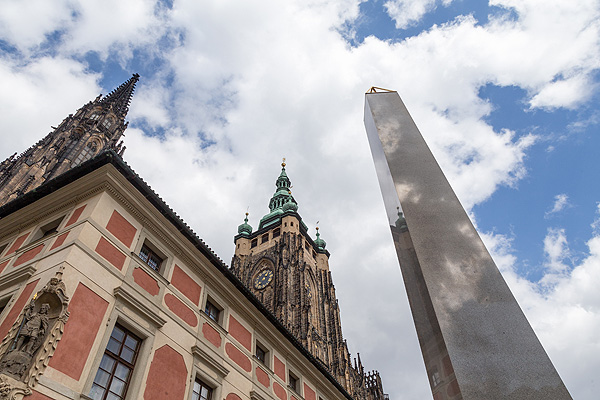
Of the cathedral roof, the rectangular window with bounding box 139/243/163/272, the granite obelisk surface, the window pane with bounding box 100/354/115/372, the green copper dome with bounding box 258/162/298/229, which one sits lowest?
the granite obelisk surface

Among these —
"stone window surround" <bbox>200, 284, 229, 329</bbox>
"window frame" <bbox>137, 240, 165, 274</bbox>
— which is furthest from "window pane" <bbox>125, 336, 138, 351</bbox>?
"stone window surround" <bbox>200, 284, 229, 329</bbox>

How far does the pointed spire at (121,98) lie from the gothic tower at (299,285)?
27150 millimetres

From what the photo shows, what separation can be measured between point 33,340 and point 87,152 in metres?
47.1

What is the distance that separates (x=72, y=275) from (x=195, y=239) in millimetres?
4990

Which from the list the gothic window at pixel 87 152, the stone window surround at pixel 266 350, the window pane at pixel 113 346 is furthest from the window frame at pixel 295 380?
the gothic window at pixel 87 152

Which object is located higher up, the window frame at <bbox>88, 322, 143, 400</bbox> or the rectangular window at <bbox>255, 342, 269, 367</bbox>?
the rectangular window at <bbox>255, 342, 269, 367</bbox>

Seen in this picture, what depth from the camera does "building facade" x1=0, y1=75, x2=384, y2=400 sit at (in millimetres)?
8844

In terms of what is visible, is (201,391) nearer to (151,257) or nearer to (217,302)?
(217,302)

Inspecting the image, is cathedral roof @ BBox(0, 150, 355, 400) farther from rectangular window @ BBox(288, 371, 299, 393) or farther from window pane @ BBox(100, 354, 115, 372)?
window pane @ BBox(100, 354, 115, 372)

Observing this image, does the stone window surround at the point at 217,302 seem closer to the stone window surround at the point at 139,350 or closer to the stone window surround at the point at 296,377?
the stone window surround at the point at 139,350

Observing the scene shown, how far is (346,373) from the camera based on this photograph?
177ft

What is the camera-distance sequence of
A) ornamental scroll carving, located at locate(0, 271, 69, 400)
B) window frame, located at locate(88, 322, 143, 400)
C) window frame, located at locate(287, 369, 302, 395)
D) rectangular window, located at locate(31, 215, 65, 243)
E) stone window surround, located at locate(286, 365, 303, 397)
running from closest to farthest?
1. ornamental scroll carving, located at locate(0, 271, 69, 400)
2. window frame, located at locate(88, 322, 143, 400)
3. rectangular window, located at locate(31, 215, 65, 243)
4. stone window surround, located at locate(286, 365, 303, 397)
5. window frame, located at locate(287, 369, 302, 395)

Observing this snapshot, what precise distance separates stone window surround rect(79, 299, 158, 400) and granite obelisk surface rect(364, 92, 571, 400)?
25.5 ft

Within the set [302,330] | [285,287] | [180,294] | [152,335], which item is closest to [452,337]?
[152,335]
